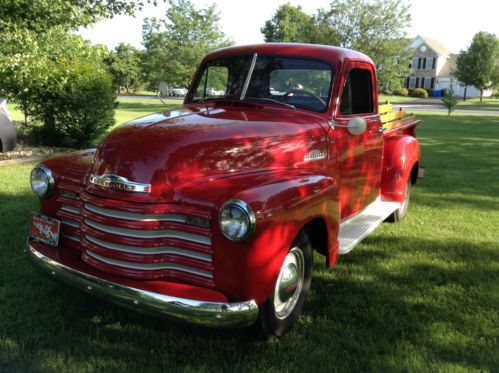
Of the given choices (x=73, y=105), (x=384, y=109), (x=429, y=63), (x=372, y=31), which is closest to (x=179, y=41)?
(x=372, y=31)

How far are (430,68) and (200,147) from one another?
6612 cm

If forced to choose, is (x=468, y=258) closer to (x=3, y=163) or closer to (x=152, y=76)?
(x=3, y=163)

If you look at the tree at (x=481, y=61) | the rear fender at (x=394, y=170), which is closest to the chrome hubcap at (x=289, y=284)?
the rear fender at (x=394, y=170)

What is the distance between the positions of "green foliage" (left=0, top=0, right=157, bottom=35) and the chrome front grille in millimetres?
5225

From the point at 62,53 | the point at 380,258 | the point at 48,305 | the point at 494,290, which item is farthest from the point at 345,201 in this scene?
the point at 62,53

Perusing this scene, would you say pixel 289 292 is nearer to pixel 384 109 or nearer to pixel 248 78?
pixel 248 78

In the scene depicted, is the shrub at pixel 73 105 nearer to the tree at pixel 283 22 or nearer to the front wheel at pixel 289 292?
the front wheel at pixel 289 292

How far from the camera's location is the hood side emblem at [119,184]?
2578 millimetres

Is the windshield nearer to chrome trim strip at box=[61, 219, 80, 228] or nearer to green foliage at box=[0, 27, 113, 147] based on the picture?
chrome trim strip at box=[61, 219, 80, 228]

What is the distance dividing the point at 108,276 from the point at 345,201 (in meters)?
2.13

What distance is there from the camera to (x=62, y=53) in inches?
366

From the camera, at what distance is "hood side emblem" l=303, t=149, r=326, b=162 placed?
10.9 ft

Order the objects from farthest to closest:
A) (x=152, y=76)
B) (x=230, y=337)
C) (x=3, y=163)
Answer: (x=152, y=76), (x=3, y=163), (x=230, y=337)

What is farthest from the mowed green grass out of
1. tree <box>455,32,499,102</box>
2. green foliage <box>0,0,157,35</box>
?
tree <box>455,32,499,102</box>
